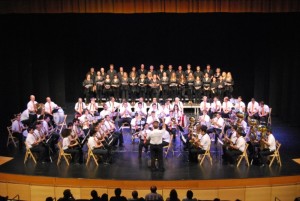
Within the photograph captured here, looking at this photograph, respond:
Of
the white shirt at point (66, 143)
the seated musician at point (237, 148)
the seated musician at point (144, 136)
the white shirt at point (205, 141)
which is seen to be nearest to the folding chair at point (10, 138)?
the white shirt at point (66, 143)

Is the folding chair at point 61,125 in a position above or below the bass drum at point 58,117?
below

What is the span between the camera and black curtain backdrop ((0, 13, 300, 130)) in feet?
65.4

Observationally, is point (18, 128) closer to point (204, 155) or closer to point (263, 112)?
point (204, 155)

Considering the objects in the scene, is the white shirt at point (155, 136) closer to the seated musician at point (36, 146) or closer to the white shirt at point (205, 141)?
the white shirt at point (205, 141)

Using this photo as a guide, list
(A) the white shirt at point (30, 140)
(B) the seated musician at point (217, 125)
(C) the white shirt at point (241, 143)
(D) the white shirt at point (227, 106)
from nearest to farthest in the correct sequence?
1. (C) the white shirt at point (241, 143)
2. (A) the white shirt at point (30, 140)
3. (B) the seated musician at point (217, 125)
4. (D) the white shirt at point (227, 106)

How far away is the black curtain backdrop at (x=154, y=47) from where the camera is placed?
65.4 feet

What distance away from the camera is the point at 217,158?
14.3 meters

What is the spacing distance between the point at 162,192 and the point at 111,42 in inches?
441

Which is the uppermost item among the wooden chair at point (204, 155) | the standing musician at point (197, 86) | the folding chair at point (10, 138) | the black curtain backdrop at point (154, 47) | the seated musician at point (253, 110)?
the black curtain backdrop at point (154, 47)

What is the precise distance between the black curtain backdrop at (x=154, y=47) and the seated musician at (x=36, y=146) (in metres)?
5.70

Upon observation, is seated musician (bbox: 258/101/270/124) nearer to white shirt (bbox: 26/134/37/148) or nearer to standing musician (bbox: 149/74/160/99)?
standing musician (bbox: 149/74/160/99)

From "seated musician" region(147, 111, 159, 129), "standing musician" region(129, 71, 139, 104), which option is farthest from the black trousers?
"standing musician" region(129, 71, 139, 104)

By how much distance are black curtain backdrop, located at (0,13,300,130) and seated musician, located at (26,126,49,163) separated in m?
5.70

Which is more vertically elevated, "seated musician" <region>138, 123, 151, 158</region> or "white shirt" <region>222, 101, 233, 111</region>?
"white shirt" <region>222, 101, 233, 111</region>
